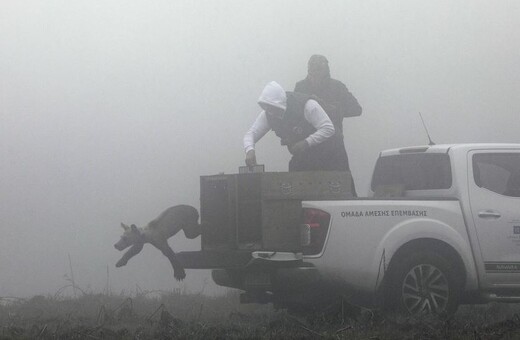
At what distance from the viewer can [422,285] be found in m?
8.77

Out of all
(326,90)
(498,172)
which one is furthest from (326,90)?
(498,172)

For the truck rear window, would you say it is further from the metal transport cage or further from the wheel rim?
the metal transport cage

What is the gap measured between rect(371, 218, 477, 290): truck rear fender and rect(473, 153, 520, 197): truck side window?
0.71m

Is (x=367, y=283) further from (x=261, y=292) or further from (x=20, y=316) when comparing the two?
(x=20, y=316)

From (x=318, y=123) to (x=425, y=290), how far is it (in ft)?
6.81

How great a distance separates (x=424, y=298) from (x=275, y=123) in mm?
2419

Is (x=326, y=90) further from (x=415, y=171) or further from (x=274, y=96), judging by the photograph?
(x=415, y=171)

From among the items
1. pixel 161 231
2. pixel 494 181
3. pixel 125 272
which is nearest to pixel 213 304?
pixel 161 231

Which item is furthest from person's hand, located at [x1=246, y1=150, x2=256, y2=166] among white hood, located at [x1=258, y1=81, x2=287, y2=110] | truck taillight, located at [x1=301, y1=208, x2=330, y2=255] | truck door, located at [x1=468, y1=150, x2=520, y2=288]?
truck door, located at [x1=468, y1=150, x2=520, y2=288]

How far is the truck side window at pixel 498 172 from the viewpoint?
30.7 feet

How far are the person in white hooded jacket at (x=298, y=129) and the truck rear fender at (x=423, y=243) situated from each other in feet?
5.02

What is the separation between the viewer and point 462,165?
927 cm

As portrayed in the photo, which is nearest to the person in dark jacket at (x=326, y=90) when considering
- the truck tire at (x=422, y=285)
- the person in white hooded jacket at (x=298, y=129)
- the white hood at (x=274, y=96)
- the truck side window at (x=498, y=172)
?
the person in white hooded jacket at (x=298, y=129)

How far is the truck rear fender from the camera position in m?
8.59
